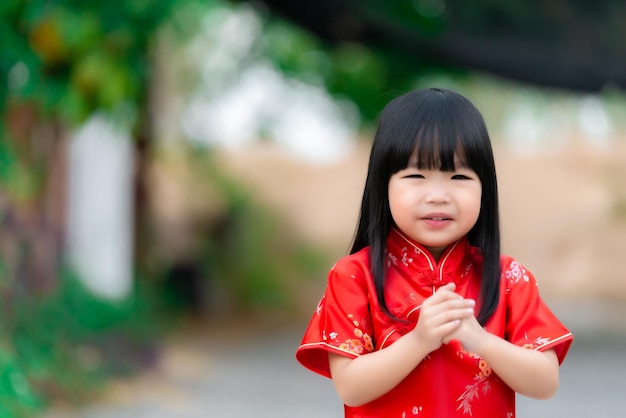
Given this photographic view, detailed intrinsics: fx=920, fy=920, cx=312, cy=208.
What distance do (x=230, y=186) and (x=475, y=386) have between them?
10.00 metres

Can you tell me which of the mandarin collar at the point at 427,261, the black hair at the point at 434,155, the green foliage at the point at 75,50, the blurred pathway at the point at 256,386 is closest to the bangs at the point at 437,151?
the black hair at the point at 434,155

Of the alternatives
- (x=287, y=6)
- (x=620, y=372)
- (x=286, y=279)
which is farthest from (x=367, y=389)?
(x=286, y=279)

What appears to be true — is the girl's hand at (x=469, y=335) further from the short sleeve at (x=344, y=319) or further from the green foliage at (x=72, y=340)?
the green foliage at (x=72, y=340)

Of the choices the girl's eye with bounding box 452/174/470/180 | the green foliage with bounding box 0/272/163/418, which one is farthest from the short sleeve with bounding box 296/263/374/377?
the green foliage with bounding box 0/272/163/418

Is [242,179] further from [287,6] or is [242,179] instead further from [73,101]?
[73,101]

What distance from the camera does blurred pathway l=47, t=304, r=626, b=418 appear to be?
18.2 ft

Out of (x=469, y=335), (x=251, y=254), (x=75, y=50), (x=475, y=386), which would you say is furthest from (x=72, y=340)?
(x=251, y=254)

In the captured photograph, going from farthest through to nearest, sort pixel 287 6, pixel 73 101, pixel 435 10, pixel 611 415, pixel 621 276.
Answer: pixel 621 276, pixel 435 10, pixel 287 6, pixel 611 415, pixel 73 101

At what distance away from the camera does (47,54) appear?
4.27 metres

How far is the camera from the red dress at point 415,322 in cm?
161

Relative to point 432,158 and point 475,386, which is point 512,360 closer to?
point 475,386

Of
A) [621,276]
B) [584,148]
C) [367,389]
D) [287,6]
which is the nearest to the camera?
[367,389]

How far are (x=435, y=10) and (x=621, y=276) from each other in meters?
6.59

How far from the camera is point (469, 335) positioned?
1.50 meters
